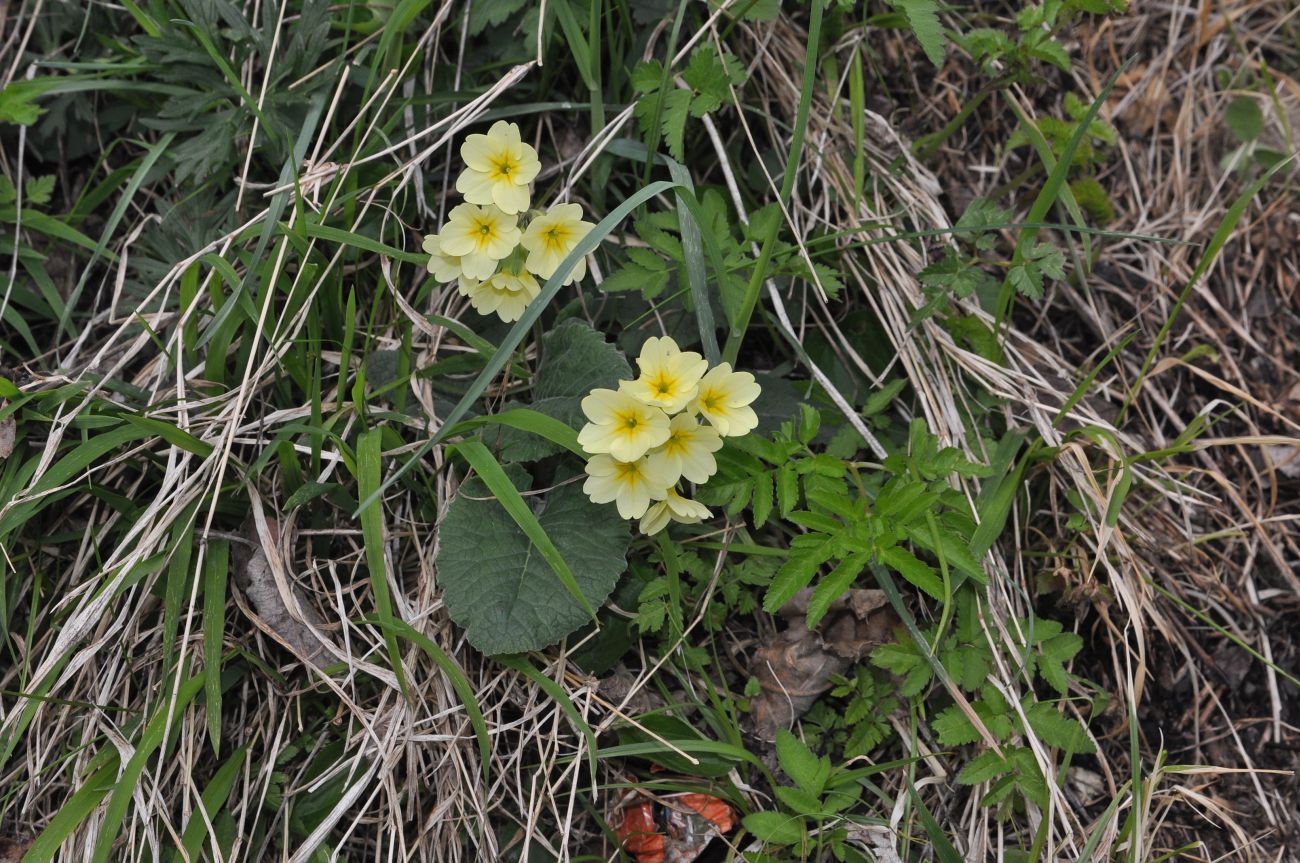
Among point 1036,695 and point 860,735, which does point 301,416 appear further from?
point 1036,695

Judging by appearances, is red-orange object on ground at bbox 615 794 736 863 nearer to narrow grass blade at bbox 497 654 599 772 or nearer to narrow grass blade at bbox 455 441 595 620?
narrow grass blade at bbox 497 654 599 772

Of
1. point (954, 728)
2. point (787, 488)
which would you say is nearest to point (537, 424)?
point (787, 488)

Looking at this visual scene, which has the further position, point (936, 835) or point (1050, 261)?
point (1050, 261)

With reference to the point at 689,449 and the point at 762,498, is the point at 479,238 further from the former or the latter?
the point at 762,498

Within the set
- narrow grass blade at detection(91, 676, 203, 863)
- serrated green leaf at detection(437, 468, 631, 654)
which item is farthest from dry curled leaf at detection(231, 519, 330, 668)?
serrated green leaf at detection(437, 468, 631, 654)

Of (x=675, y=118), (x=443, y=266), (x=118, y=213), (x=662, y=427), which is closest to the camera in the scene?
(x=662, y=427)

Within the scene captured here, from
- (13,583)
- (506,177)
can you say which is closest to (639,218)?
(506,177)

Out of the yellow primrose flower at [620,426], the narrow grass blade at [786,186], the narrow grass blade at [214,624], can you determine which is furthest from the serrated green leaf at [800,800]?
the narrow grass blade at [214,624]

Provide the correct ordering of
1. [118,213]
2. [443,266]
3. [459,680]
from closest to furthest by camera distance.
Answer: [459,680]
[443,266]
[118,213]
